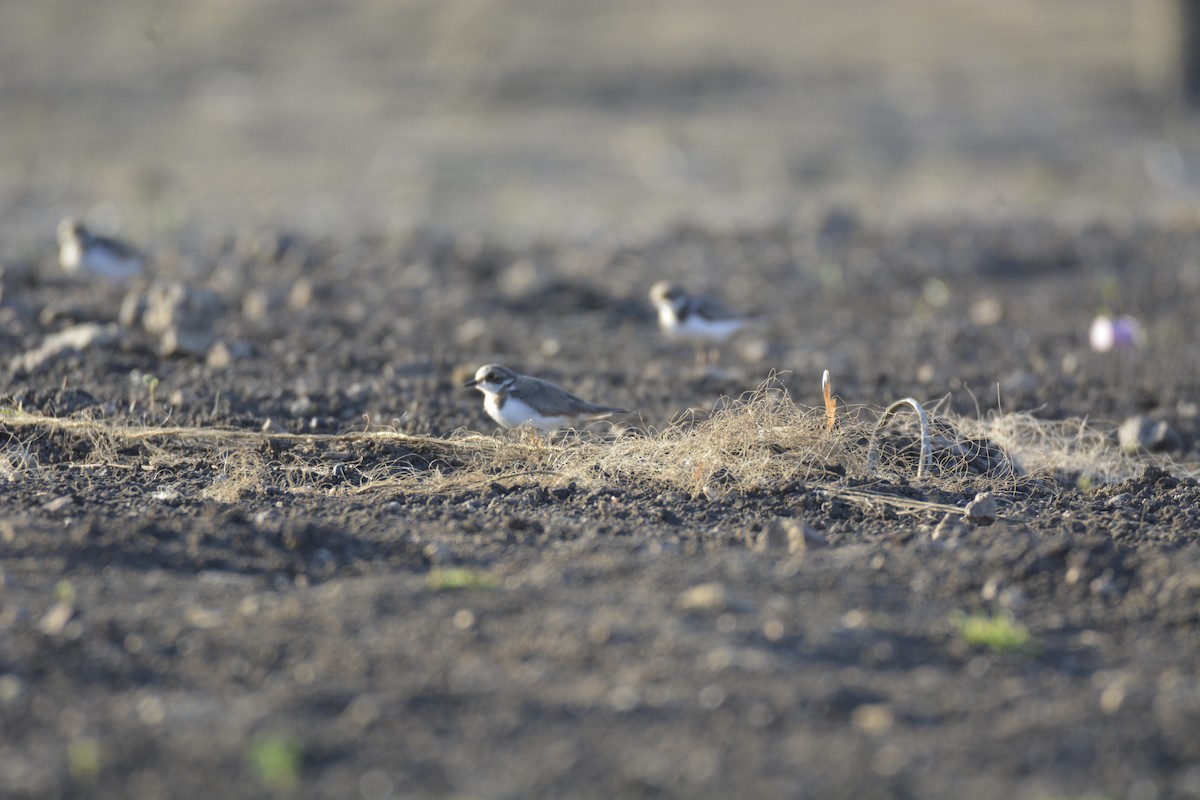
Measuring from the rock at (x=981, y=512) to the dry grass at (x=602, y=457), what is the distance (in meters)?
0.15

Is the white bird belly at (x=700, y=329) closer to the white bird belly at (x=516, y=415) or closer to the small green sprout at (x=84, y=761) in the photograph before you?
the white bird belly at (x=516, y=415)

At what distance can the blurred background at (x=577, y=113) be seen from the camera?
637 inches

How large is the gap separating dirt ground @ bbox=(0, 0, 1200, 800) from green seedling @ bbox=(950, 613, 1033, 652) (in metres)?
0.02

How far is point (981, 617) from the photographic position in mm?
4695

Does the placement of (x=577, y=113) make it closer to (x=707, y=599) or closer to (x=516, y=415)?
(x=516, y=415)

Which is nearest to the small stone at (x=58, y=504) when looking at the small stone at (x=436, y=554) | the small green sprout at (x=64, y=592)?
the small green sprout at (x=64, y=592)

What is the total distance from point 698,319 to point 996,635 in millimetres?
5458

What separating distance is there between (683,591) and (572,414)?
2974 mm

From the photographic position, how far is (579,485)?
6219 mm

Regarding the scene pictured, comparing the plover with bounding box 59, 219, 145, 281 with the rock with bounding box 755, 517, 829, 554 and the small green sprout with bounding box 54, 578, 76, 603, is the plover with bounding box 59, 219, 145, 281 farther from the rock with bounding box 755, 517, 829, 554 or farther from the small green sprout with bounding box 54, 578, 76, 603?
the rock with bounding box 755, 517, 829, 554

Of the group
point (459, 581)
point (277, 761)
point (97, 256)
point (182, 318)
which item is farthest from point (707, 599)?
point (97, 256)

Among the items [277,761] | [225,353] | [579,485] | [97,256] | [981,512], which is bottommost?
[981,512]

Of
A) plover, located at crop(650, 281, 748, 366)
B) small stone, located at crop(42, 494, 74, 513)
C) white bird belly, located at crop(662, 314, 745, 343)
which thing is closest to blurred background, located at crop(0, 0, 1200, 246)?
plover, located at crop(650, 281, 748, 366)

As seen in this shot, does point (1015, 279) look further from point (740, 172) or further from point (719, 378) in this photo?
point (740, 172)
